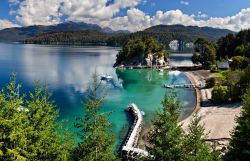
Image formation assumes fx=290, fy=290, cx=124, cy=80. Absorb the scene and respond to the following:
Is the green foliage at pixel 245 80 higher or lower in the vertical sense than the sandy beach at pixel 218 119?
higher

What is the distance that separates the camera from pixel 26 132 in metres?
20.0

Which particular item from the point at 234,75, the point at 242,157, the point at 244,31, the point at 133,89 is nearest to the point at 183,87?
the point at 133,89

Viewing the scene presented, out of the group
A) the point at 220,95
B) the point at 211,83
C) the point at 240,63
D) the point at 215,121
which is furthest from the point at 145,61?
the point at 215,121

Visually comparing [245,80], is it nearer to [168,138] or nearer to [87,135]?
[168,138]

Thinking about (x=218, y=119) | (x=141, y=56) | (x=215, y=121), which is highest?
(x=141, y=56)

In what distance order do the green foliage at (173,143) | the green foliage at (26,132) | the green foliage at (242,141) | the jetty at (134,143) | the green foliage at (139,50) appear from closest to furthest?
the green foliage at (26,132)
the green foliage at (173,143)
the green foliage at (242,141)
the jetty at (134,143)
the green foliage at (139,50)

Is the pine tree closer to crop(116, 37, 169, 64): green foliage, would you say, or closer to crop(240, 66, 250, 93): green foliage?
crop(240, 66, 250, 93): green foliage

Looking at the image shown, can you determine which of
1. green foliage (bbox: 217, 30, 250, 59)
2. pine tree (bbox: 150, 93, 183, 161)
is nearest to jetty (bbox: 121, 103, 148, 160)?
pine tree (bbox: 150, 93, 183, 161)

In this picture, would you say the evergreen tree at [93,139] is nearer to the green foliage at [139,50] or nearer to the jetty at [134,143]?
the jetty at [134,143]

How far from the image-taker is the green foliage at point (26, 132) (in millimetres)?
18594

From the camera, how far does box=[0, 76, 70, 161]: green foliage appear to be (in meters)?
18.6

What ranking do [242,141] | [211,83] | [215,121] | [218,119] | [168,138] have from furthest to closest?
[211,83], [218,119], [215,121], [242,141], [168,138]

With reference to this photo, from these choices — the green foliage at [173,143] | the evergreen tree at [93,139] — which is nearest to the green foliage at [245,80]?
the green foliage at [173,143]

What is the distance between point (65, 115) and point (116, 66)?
109m
